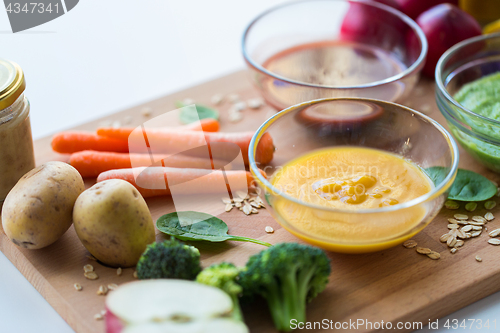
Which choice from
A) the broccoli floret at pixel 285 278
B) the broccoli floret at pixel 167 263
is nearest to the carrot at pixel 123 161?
the broccoli floret at pixel 167 263

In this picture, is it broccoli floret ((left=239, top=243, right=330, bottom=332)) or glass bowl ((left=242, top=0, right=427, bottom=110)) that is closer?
broccoli floret ((left=239, top=243, right=330, bottom=332))

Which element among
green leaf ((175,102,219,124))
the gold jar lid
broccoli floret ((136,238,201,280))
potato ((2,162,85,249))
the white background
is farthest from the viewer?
the white background

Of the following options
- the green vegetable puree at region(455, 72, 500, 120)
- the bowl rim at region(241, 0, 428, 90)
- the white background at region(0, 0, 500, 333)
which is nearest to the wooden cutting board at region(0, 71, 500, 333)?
the green vegetable puree at region(455, 72, 500, 120)

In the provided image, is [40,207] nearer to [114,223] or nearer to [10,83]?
[114,223]

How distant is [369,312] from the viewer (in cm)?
161

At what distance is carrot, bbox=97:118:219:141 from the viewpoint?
235 cm

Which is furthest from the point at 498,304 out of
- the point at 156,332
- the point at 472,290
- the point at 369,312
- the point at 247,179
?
the point at 156,332

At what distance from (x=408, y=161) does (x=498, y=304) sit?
23.5 inches

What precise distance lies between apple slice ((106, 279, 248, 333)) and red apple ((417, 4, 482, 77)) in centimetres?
195

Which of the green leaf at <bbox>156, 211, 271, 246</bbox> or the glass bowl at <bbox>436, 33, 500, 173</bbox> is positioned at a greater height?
the glass bowl at <bbox>436, 33, 500, 173</bbox>

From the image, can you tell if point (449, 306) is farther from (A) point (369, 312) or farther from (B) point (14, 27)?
(B) point (14, 27)

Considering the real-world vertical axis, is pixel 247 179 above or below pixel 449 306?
above

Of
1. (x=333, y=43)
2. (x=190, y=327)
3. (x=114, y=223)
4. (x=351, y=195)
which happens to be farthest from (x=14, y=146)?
(x=333, y=43)

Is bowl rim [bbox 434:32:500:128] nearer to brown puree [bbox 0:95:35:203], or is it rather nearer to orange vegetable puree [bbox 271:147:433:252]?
orange vegetable puree [bbox 271:147:433:252]
